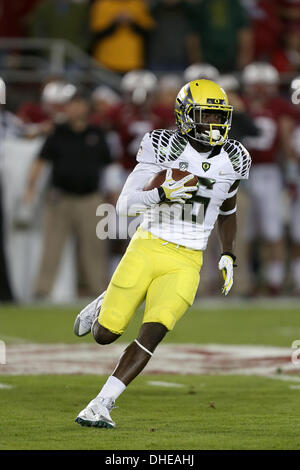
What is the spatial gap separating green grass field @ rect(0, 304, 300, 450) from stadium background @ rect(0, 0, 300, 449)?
0.03 metres

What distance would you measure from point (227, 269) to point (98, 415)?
0.95 m

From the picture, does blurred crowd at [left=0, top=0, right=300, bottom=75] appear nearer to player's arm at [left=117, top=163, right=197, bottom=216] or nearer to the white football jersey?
the white football jersey

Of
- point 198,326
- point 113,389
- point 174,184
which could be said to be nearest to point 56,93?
point 198,326

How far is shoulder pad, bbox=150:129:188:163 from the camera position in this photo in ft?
16.9

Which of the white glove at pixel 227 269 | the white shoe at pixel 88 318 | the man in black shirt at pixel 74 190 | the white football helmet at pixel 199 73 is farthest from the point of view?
the white football helmet at pixel 199 73

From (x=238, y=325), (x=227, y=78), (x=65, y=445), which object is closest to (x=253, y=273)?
(x=227, y=78)

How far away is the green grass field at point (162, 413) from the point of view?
14.3 feet

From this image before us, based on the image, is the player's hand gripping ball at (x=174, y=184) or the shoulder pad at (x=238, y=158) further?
the shoulder pad at (x=238, y=158)

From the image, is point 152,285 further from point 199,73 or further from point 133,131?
point 199,73

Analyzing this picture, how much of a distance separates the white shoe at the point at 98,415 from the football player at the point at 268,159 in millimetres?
6186

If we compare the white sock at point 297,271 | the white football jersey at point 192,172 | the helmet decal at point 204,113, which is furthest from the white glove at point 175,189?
the white sock at point 297,271

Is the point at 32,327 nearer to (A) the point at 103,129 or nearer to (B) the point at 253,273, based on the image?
(A) the point at 103,129

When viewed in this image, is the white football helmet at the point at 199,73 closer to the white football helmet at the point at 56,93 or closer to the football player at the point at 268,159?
the football player at the point at 268,159

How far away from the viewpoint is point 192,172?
17.0 ft
